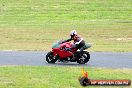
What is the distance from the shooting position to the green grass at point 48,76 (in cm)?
1471

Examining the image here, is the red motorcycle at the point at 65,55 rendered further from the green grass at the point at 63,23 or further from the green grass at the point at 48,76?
the green grass at the point at 63,23

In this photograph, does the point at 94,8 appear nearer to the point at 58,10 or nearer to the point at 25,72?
the point at 58,10

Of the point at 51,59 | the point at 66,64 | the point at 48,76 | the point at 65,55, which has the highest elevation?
the point at 48,76

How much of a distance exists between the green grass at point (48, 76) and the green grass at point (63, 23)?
9939mm

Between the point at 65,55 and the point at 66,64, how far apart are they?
0.45 metres

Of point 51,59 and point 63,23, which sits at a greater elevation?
point 51,59

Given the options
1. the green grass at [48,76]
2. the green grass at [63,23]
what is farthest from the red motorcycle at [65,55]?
the green grass at [63,23]

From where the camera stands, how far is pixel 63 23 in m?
43.8

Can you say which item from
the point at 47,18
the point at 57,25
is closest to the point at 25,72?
the point at 57,25

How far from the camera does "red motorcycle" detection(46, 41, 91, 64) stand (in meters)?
21.8

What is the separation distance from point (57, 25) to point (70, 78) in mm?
26489

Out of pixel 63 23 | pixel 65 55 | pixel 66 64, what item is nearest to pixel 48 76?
pixel 66 64

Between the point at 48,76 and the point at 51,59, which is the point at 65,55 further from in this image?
the point at 48,76

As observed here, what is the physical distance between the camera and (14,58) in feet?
75.9
